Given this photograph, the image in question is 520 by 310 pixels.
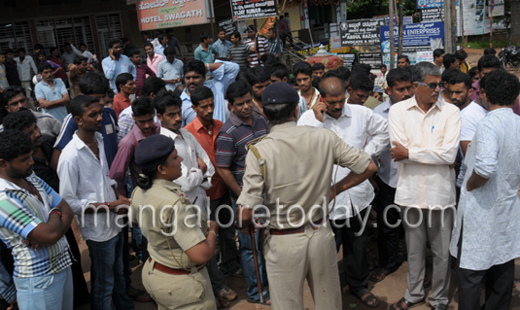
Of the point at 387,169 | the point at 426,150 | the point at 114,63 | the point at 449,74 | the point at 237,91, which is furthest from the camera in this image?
the point at 114,63

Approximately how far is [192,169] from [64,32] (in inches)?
585

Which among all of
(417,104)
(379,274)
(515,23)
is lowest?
(379,274)

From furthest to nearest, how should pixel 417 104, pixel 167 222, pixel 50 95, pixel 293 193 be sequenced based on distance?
pixel 50 95
pixel 417 104
pixel 293 193
pixel 167 222

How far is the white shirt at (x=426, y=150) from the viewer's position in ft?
11.5

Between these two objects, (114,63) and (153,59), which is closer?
(114,63)

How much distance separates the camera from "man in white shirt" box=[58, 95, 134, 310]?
3357 millimetres

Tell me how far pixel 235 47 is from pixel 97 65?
25.5 ft

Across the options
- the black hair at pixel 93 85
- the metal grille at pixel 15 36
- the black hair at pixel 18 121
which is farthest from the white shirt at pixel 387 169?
the metal grille at pixel 15 36

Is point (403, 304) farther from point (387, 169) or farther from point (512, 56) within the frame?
point (512, 56)

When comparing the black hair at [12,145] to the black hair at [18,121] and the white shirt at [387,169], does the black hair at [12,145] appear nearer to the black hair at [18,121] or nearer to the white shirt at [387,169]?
the black hair at [18,121]

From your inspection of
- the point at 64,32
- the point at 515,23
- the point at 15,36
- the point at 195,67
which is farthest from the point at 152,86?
the point at 515,23

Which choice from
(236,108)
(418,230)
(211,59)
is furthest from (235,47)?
(418,230)

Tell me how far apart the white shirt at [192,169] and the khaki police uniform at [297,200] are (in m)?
0.97

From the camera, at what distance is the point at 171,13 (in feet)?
44.3
